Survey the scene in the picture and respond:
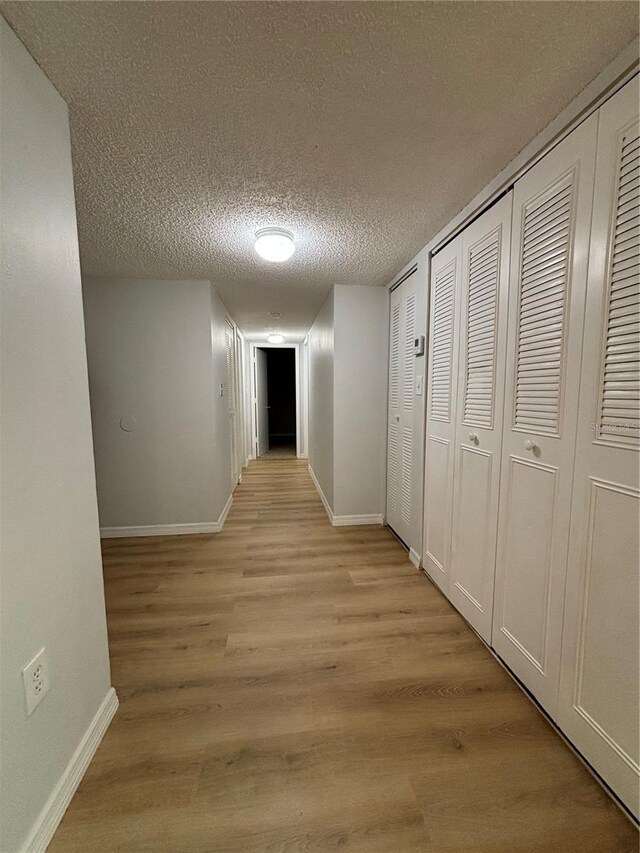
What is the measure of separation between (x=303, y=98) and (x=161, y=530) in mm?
3179

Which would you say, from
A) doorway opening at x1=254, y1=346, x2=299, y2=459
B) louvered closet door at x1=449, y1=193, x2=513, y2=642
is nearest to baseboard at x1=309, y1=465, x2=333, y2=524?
louvered closet door at x1=449, y1=193, x2=513, y2=642

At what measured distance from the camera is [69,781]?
38.9 inches

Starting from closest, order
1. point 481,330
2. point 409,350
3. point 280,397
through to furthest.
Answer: point 481,330
point 409,350
point 280,397

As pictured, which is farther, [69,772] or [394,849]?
[69,772]

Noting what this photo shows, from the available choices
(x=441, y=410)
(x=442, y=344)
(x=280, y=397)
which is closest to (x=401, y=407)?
(x=441, y=410)

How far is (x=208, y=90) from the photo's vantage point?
3.39 ft

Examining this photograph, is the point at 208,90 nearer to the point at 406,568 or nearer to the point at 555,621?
the point at 555,621

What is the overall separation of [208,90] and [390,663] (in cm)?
241

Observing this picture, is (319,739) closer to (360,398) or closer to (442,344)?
(442,344)

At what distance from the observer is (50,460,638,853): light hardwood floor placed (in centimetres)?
92

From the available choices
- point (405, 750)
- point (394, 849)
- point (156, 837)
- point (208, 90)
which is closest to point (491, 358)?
point (208, 90)

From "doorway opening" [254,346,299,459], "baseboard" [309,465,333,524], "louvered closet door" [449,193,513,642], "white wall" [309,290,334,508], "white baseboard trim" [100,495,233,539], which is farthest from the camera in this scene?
"doorway opening" [254,346,299,459]

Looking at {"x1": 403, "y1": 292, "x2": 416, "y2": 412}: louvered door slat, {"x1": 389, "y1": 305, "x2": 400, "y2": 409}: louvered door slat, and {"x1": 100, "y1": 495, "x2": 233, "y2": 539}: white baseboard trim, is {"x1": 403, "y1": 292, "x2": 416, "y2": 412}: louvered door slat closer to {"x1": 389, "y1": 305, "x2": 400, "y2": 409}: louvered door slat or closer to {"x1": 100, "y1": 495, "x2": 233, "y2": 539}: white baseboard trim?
{"x1": 389, "y1": 305, "x2": 400, "y2": 409}: louvered door slat

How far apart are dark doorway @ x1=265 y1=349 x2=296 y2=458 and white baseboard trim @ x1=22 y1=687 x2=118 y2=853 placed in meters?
7.38
